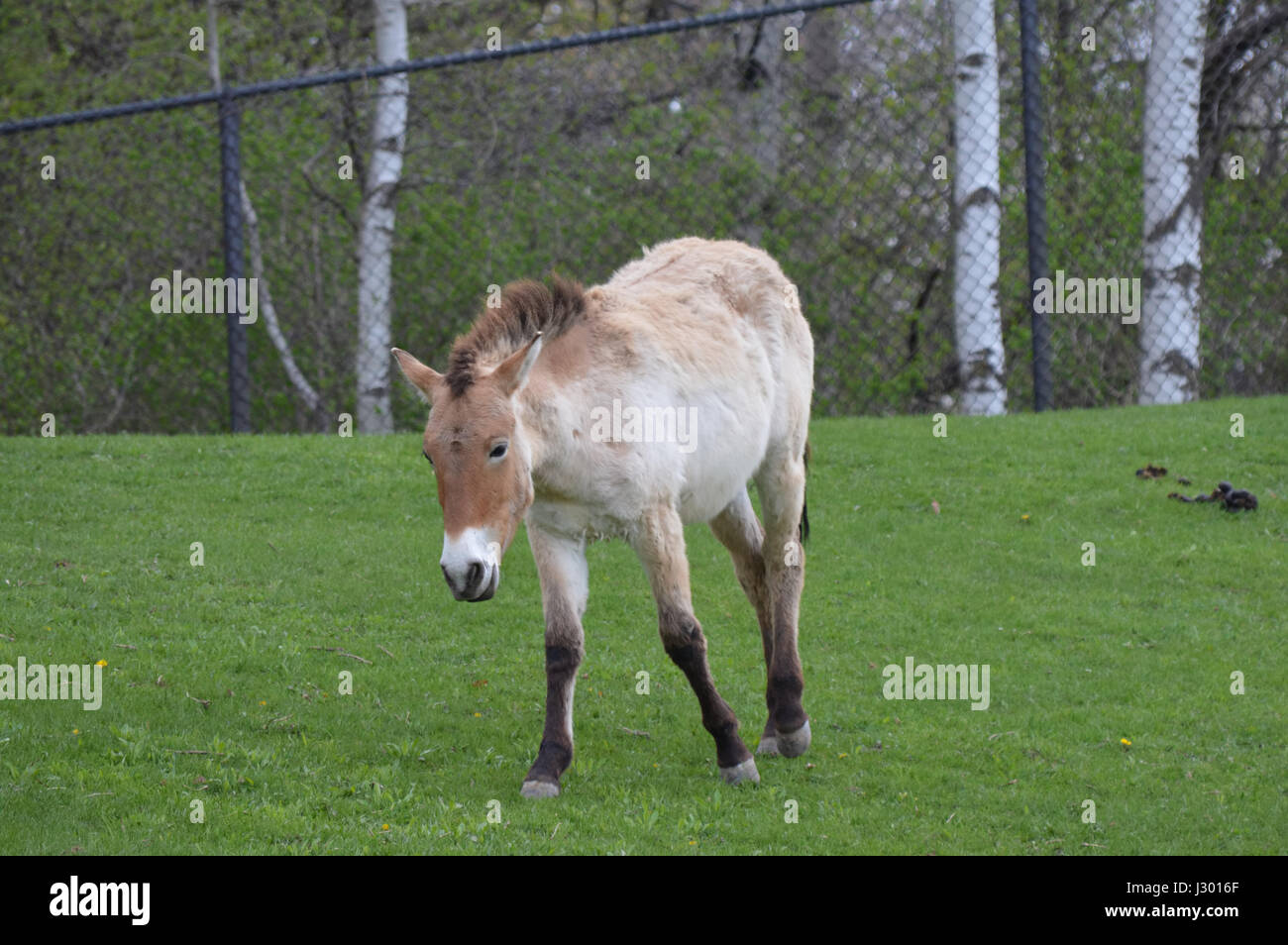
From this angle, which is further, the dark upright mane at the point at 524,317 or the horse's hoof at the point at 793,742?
the horse's hoof at the point at 793,742

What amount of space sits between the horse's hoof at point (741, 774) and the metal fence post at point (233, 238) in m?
6.13

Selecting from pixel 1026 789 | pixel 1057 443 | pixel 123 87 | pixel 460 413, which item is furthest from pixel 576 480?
pixel 123 87

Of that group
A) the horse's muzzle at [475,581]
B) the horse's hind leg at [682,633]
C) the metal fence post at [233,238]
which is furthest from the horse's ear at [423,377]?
the metal fence post at [233,238]

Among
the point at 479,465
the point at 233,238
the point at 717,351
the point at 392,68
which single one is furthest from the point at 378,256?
the point at 479,465

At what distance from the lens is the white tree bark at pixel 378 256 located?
1051 centimetres

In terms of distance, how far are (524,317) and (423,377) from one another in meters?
0.56

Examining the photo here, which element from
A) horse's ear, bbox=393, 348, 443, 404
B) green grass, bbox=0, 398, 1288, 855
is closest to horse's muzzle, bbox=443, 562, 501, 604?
horse's ear, bbox=393, 348, 443, 404

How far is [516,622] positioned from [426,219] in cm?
556

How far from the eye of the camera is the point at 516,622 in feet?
22.2

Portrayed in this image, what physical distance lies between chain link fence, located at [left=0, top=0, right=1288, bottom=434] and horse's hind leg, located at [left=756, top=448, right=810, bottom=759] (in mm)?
4920

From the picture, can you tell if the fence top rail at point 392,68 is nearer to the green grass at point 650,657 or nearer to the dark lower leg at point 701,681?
the green grass at point 650,657

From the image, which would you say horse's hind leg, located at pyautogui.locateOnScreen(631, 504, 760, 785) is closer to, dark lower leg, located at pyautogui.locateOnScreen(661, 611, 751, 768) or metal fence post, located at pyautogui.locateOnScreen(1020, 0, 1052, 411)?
dark lower leg, located at pyautogui.locateOnScreen(661, 611, 751, 768)

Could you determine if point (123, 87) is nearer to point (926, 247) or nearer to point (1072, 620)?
point (926, 247)

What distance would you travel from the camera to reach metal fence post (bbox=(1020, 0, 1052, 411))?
9836 millimetres
